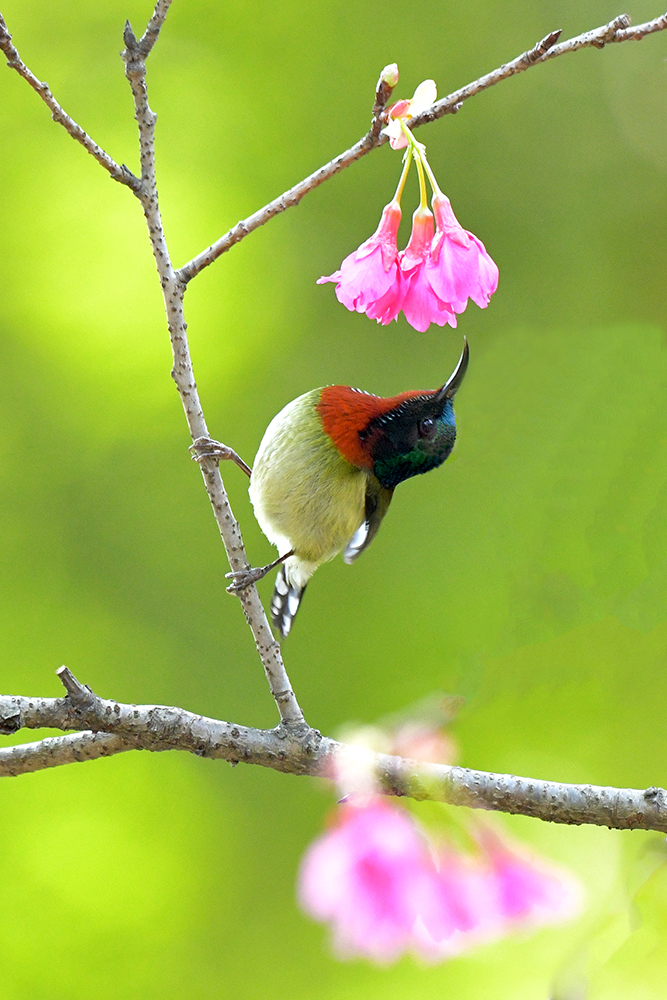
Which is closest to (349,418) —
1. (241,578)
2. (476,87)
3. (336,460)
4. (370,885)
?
(336,460)

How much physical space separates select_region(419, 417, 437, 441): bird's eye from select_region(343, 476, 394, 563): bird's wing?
10 centimetres

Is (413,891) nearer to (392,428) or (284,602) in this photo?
(392,428)

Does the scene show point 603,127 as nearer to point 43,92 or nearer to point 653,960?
point 43,92

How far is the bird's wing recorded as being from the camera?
2.71 ft

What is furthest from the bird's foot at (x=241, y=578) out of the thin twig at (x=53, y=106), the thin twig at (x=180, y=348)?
the thin twig at (x=53, y=106)

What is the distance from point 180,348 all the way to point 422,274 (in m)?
0.16

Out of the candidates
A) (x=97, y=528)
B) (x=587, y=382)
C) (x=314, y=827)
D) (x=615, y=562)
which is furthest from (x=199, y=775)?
(x=587, y=382)

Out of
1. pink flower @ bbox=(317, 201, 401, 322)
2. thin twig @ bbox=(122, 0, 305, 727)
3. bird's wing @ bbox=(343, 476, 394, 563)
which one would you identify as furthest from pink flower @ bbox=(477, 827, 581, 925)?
bird's wing @ bbox=(343, 476, 394, 563)

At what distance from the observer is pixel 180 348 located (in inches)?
23.2

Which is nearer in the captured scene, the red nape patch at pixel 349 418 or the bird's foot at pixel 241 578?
the bird's foot at pixel 241 578

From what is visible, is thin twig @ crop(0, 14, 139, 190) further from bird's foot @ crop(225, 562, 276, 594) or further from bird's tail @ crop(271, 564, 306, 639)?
bird's tail @ crop(271, 564, 306, 639)

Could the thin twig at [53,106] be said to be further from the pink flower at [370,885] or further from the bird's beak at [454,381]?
the pink flower at [370,885]

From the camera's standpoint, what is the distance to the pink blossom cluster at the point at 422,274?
0.51 m

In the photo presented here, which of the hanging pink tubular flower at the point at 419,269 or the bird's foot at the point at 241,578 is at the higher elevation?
the hanging pink tubular flower at the point at 419,269
